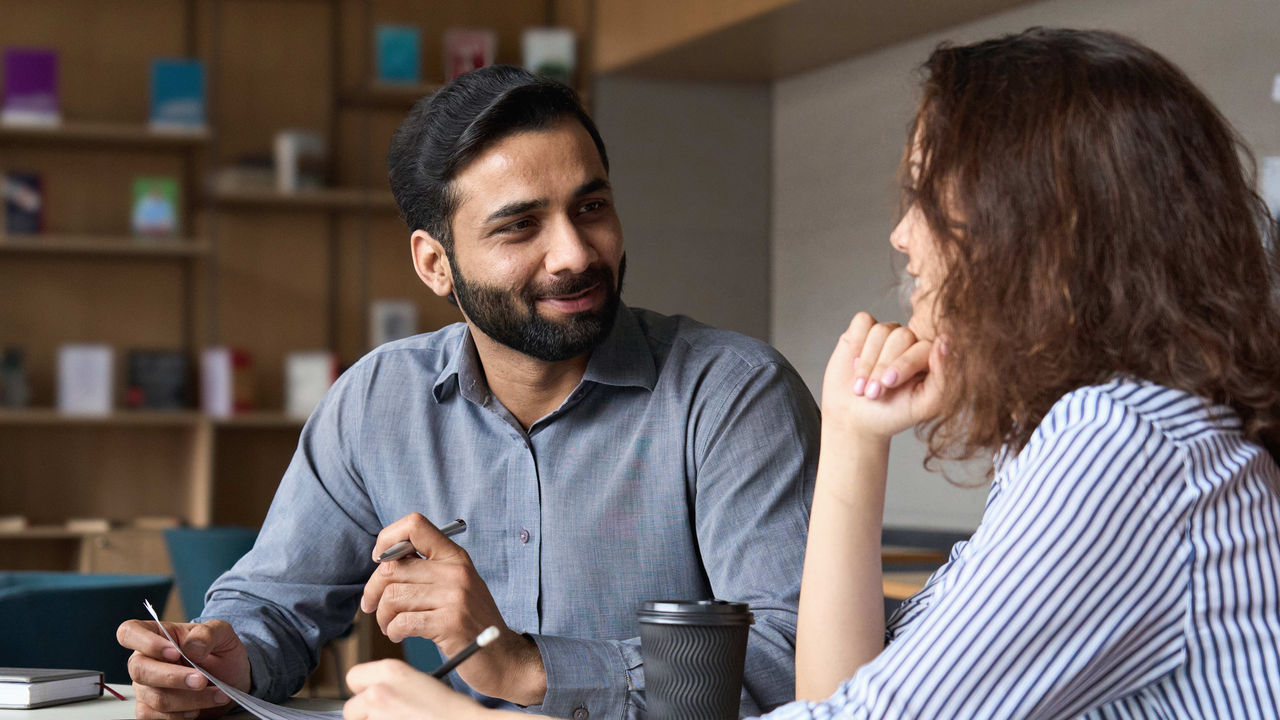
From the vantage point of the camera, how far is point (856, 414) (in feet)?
3.97

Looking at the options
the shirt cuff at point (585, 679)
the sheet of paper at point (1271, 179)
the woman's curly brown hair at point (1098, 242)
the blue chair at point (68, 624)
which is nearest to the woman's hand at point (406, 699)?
the shirt cuff at point (585, 679)

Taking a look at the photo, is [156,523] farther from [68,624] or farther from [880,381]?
→ [880,381]

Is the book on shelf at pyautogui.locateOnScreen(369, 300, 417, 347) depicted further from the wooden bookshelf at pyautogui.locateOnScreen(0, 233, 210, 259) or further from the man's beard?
the man's beard

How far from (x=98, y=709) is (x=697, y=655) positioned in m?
0.75

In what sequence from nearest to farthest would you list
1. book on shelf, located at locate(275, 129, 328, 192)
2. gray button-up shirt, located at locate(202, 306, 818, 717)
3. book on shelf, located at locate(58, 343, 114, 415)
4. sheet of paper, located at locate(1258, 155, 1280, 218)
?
gray button-up shirt, located at locate(202, 306, 818, 717)
sheet of paper, located at locate(1258, 155, 1280, 218)
book on shelf, located at locate(58, 343, 114, 415)
book on shelf, located at locate(275, 129, 328, 192)

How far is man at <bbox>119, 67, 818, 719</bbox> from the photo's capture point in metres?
1.63

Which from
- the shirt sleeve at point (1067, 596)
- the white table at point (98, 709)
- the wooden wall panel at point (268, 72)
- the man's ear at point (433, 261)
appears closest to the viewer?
the shirt sleeve at point (1067, 596)

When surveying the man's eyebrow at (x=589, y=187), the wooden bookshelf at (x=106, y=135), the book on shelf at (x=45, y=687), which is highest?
the wooden bookshelf at (x=106, y=135)

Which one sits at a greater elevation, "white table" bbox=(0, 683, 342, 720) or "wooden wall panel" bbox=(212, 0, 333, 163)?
"wooden wall panel" bbox=(212, 0, 333, 163)

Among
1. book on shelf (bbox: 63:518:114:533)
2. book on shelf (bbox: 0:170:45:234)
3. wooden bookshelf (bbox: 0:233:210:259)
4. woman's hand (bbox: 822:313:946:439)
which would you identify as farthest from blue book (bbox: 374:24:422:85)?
woman's hand (bbox: 822:313:946:439)

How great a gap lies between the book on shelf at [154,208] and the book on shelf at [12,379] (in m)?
0.69

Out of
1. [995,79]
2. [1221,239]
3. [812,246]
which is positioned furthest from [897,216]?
[812,246]

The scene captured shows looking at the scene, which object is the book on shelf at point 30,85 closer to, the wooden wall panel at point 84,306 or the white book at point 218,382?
the wooden wall panel at point 84,306

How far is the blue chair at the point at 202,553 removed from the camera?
3.80 m
